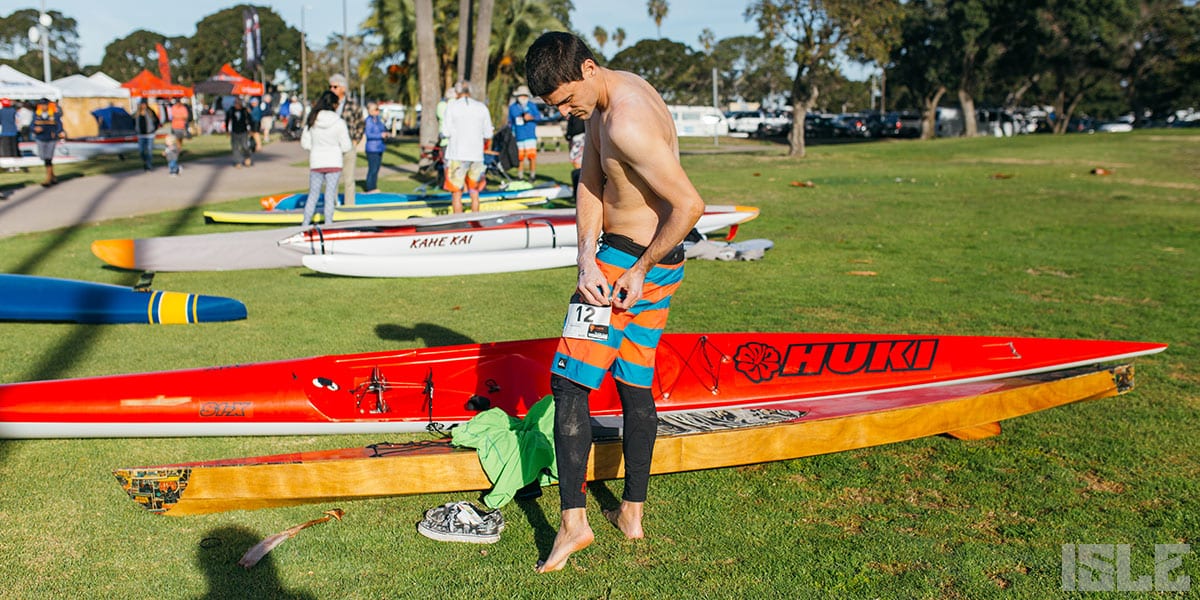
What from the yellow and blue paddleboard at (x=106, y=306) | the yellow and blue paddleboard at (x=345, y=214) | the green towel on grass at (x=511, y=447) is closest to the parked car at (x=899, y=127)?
the yellow and blue paddleboard at (x=345, y=214)

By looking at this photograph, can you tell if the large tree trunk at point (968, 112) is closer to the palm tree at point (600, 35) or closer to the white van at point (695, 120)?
the white van at point (695, 120)

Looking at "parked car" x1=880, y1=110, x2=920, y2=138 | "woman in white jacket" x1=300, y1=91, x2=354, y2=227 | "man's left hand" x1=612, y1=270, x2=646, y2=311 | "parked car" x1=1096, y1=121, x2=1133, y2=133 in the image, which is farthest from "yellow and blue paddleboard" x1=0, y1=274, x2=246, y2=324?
"parked car" x1=1096, y1=121, x2=1133, y2=133

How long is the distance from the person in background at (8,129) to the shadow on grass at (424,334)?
1815 cm

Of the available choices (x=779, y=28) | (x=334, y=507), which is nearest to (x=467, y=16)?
(x=779, y=28)

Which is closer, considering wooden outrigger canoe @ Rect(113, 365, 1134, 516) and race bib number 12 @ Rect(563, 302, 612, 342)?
race bib number 12 @ Rect(563, 302, 612, 342)

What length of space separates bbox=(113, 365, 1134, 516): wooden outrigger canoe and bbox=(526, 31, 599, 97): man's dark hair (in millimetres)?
Answer: 1598

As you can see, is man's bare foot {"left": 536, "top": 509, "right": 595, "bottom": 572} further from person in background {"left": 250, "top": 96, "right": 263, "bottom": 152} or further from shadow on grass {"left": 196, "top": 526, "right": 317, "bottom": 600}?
person in background {"left": 250, "top": 96, "right": 263, "bottom": 152}

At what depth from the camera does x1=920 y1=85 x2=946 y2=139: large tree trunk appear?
164 ft

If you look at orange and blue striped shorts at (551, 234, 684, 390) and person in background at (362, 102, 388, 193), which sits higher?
person in background at (362, 102, 388, 193)

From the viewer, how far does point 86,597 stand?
3162mm

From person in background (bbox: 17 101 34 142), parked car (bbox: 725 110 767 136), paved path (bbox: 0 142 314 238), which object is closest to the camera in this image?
paved path (bbox: 0 142 314 238)

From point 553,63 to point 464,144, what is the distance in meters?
9.32

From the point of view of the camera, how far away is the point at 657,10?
100 meters

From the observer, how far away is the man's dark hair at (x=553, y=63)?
3205 millimetres
